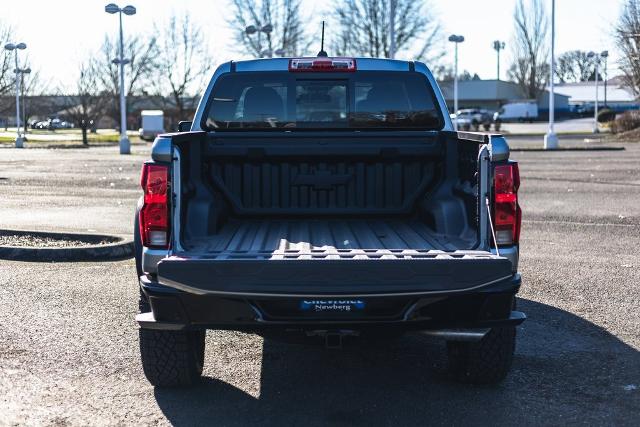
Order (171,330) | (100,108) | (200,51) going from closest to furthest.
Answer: (171,330) → (100,108) → (200,51)

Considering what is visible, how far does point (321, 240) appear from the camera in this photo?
4.98 m

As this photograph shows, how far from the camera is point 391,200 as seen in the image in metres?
5.75

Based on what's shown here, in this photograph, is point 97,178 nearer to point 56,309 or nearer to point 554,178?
point 554,178

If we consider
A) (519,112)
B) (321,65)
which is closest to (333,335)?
(321,65)

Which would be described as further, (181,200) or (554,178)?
(554,178)

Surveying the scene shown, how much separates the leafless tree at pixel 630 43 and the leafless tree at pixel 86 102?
98.6 ft

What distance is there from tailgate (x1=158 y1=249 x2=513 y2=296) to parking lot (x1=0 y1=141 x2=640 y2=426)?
1.48ft

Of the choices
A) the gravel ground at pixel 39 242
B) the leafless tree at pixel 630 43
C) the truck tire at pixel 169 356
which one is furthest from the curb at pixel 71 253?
the leafless tree at pixel 630 43

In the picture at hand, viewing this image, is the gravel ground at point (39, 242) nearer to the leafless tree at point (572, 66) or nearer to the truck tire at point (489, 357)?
the truck tire at point (489, 357)

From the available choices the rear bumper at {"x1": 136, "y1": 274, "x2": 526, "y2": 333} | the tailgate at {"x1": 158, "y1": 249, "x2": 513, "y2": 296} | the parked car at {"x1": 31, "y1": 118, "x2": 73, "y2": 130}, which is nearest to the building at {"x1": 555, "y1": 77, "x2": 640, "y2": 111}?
the parked car at {"x1": 31, "y1": 118, "x2": 73, "y2": 130}

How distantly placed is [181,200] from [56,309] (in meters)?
2.67

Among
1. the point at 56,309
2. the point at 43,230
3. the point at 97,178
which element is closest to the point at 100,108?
the point at 97,178

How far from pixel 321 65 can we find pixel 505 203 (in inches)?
84.5

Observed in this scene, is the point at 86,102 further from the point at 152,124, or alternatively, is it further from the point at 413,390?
the point at 413,390
